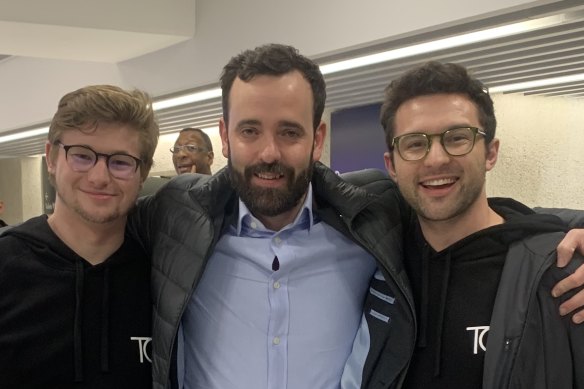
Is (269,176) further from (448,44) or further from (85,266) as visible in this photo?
(448,44)

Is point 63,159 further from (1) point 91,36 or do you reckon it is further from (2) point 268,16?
(1) point 91,36

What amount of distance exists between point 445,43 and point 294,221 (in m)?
2.73

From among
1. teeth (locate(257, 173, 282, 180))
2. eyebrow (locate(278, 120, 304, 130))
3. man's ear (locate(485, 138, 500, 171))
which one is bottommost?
teeth (locate(257, 173, 282, 180))

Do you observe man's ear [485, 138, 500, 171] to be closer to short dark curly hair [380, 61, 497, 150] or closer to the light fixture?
short dark curly hair [380, 61, 497, 150]

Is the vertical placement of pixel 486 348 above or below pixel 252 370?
above

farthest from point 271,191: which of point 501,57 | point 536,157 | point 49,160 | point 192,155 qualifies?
point 536,157

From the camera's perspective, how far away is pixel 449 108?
1.79 meters

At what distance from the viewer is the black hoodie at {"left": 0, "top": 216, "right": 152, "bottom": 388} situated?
5.50 ft

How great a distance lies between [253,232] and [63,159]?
66 centimetres

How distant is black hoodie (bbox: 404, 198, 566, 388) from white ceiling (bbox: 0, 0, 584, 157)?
7.43ft

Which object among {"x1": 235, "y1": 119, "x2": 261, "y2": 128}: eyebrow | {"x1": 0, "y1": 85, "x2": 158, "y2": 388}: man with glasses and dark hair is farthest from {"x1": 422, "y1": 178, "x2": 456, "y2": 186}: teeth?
{"x1": 0, "y1": 85, "x2": 158, "y2": 388}: man with glasses and dark hair

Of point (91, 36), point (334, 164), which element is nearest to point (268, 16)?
point (91, 36)

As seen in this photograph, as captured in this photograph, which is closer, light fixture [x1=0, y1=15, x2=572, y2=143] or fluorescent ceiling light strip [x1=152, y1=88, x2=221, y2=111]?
light fixture [x1=0, y1=15, x2=572, y2=143]

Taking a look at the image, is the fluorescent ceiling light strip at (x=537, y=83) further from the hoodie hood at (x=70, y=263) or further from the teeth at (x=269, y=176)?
the hoodie hood at (x=70, y=263)
